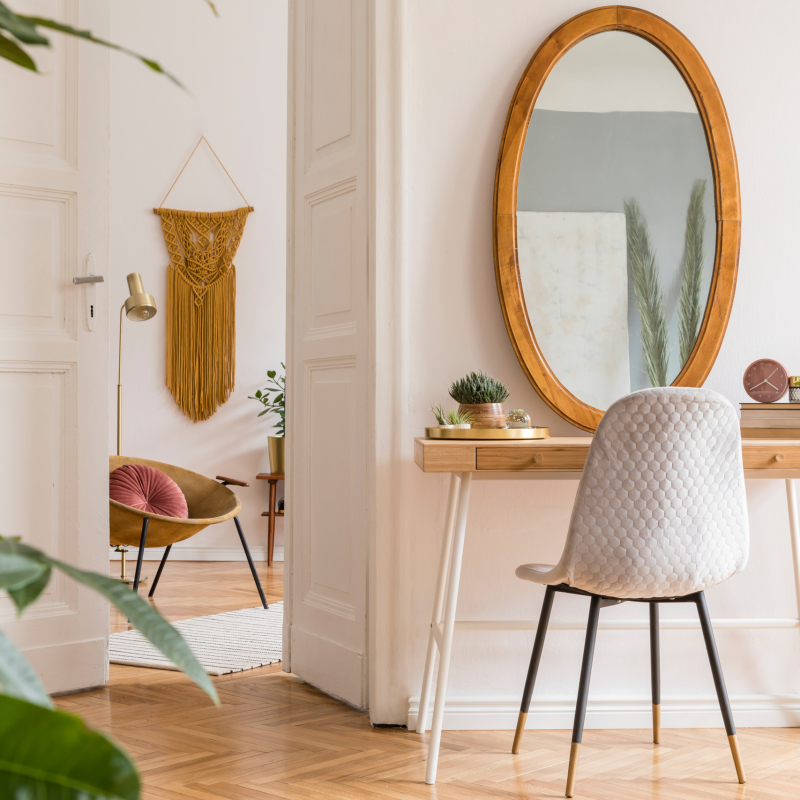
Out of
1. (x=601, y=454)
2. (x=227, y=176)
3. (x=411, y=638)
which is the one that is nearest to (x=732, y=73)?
(x=601, y=454)

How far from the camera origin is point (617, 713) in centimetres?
251

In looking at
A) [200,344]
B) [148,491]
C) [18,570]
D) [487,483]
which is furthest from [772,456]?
[200,344]

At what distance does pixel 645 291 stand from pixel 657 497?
897 mm

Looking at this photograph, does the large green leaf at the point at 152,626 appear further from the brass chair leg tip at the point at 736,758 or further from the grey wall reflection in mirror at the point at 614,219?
the grey wall reflection in mirror at the point at 614,219

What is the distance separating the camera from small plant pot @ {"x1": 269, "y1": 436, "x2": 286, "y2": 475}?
18.1 ft

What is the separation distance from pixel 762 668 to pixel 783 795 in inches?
24.3

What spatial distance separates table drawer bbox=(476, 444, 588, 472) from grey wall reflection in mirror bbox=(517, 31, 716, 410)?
0.49 meters

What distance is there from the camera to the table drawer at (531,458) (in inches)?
84.7

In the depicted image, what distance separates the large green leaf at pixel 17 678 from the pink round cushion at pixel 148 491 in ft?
13.0

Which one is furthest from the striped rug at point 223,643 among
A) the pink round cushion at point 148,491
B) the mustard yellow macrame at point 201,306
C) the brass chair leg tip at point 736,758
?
the mustard yellow macrame at point 201,306

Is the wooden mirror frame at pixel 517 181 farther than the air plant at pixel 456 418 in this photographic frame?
Yes

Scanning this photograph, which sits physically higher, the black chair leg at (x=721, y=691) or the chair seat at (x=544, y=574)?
the chair seat at (x=544, y=574)

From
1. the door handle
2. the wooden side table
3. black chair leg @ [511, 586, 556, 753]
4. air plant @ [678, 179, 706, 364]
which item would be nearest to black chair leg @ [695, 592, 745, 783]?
black chair leg @ [511, 586, 556, 753]

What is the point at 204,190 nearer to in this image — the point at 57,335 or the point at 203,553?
the point at 203,553
